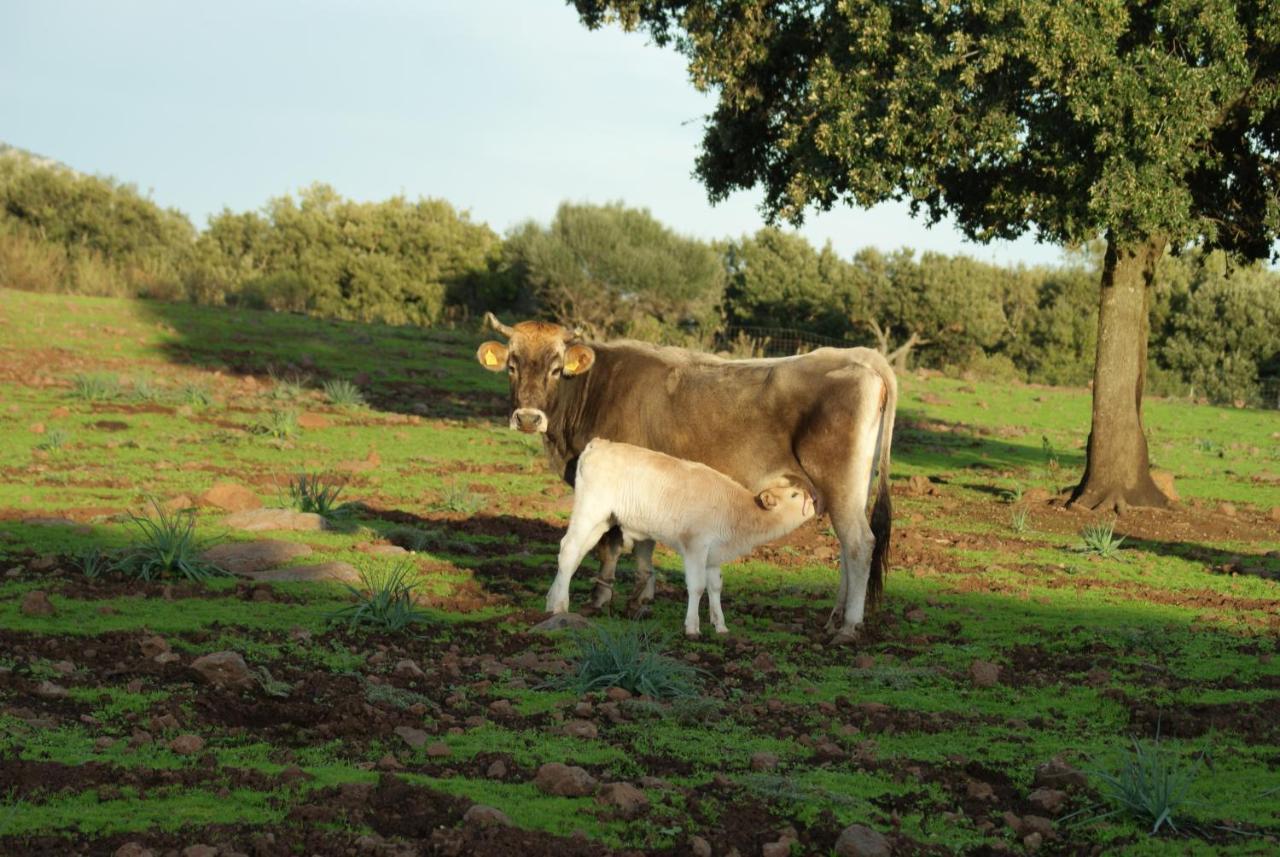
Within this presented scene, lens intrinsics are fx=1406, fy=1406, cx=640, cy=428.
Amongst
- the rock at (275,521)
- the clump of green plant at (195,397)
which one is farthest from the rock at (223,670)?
the clump of green plant at (195,397)

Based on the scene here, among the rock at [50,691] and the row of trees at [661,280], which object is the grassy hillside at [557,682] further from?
the row of trees at [661,280]

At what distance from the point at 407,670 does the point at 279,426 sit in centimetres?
1298

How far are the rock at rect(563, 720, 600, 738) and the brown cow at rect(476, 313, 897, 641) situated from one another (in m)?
3.48

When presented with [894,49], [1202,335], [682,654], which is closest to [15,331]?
[894,49]

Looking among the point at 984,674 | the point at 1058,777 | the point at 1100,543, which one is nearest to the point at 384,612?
the point at 984,674

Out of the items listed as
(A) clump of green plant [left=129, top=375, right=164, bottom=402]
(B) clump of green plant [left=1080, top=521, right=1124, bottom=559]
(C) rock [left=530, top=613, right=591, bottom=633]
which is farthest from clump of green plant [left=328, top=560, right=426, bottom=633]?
(A) clump of green plant [left=129, top=375, right=164, bottom=402]

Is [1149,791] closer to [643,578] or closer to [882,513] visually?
[882,513]

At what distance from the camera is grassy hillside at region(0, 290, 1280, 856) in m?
5.93

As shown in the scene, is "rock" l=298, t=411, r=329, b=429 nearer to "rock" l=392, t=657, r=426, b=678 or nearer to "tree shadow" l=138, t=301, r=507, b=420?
"tree shadow" l=138, t=301, r=507, b=420

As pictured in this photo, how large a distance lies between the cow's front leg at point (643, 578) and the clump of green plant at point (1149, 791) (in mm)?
5249

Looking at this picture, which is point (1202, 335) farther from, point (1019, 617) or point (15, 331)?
point (1019, 617)

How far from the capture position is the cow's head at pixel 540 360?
39.5 ft

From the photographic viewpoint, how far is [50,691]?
24.7ft

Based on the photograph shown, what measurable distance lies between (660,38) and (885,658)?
13683mm
